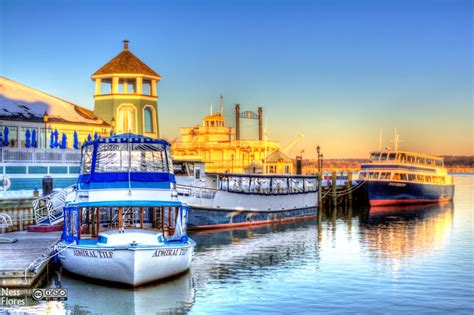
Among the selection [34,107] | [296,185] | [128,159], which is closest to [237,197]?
[296,185]

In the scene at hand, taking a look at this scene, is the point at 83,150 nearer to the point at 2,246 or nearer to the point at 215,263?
the point at 2,246

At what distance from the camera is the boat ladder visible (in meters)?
42.2

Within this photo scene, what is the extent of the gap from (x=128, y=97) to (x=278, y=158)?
42.1 m

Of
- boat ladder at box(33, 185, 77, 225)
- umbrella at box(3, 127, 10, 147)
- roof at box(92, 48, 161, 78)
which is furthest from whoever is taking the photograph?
roof at box(92, 48, 161, 78)

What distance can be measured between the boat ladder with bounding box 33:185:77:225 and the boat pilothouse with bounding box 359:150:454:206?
51.6 metres

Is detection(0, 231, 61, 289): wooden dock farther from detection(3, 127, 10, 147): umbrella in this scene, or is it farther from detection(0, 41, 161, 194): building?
detection(3, 127, 10, 147): umbrella

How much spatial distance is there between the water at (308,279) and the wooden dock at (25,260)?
4.47ft

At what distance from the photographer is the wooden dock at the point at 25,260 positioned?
27.2 m

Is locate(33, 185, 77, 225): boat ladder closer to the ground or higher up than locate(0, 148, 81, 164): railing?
closer to the ground

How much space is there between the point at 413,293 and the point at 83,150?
1651 centimetres

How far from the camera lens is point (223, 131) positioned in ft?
358

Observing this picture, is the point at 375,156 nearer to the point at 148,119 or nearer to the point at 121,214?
the point at 148,119

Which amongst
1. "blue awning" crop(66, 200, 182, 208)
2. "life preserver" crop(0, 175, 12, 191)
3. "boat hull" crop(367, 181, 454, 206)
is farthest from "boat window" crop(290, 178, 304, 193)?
"blue awning" crop(66, 200, 182, 208)

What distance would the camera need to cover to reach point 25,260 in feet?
97.6
